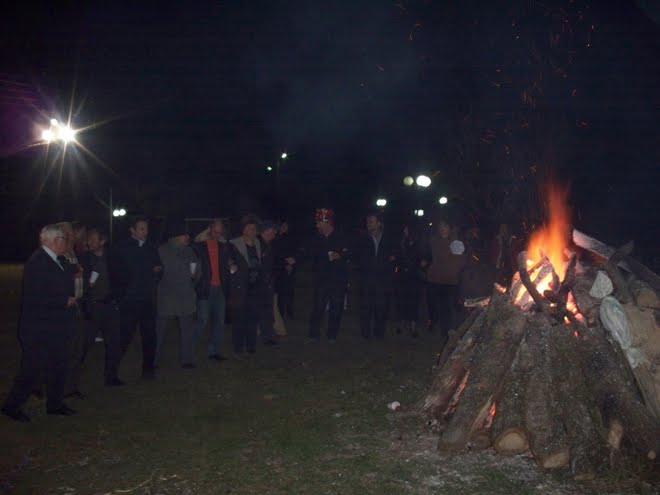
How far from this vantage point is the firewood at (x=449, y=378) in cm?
609

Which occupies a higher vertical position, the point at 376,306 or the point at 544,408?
the point at 376,306

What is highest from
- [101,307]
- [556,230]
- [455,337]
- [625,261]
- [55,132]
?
[55,132]

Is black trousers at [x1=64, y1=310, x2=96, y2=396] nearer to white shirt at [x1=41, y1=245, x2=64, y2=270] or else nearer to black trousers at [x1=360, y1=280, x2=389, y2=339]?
white shirt at [x1=41, y1=245, x2=64, y2=270]

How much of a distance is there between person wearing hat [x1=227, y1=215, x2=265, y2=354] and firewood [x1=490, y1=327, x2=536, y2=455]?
15.4 feet

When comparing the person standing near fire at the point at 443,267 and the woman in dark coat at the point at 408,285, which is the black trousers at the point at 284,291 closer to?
the woman in dark coat at the point at 408,285

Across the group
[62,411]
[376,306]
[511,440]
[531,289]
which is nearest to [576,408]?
[511,440]

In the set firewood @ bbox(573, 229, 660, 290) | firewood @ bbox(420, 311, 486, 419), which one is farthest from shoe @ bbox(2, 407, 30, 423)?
firewood @ bbox(573, 229, 660, 290)

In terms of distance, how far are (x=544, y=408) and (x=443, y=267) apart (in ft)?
17.0

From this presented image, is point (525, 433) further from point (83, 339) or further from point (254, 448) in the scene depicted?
point (83, 339)

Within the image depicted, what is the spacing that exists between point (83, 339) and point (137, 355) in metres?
2.06

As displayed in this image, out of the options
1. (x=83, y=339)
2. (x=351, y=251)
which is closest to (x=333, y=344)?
(x=351, y=251)

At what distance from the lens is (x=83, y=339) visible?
286 inches

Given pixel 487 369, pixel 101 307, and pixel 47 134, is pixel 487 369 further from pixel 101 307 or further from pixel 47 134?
pixel 47 134

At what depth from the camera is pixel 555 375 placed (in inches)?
215
